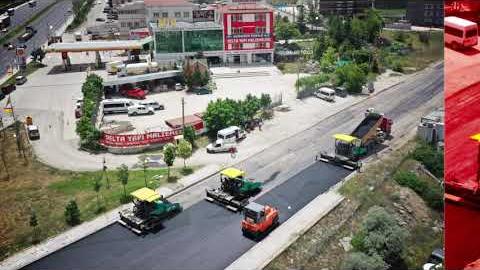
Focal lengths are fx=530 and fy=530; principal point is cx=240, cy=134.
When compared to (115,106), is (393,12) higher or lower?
higher

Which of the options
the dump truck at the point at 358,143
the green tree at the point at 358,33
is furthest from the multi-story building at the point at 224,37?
the dump truck at the point at 358,143

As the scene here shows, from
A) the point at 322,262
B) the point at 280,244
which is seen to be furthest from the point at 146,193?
the point at 322,262

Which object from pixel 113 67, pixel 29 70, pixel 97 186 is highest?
pixel 113 67

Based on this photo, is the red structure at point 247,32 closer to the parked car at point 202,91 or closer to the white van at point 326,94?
the parked car at point 202,91

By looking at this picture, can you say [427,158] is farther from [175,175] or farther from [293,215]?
[175,175]

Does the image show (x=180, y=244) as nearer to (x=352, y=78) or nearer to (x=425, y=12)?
(x=352, y=78)

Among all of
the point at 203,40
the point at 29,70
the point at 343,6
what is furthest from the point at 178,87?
the point at 343,6
